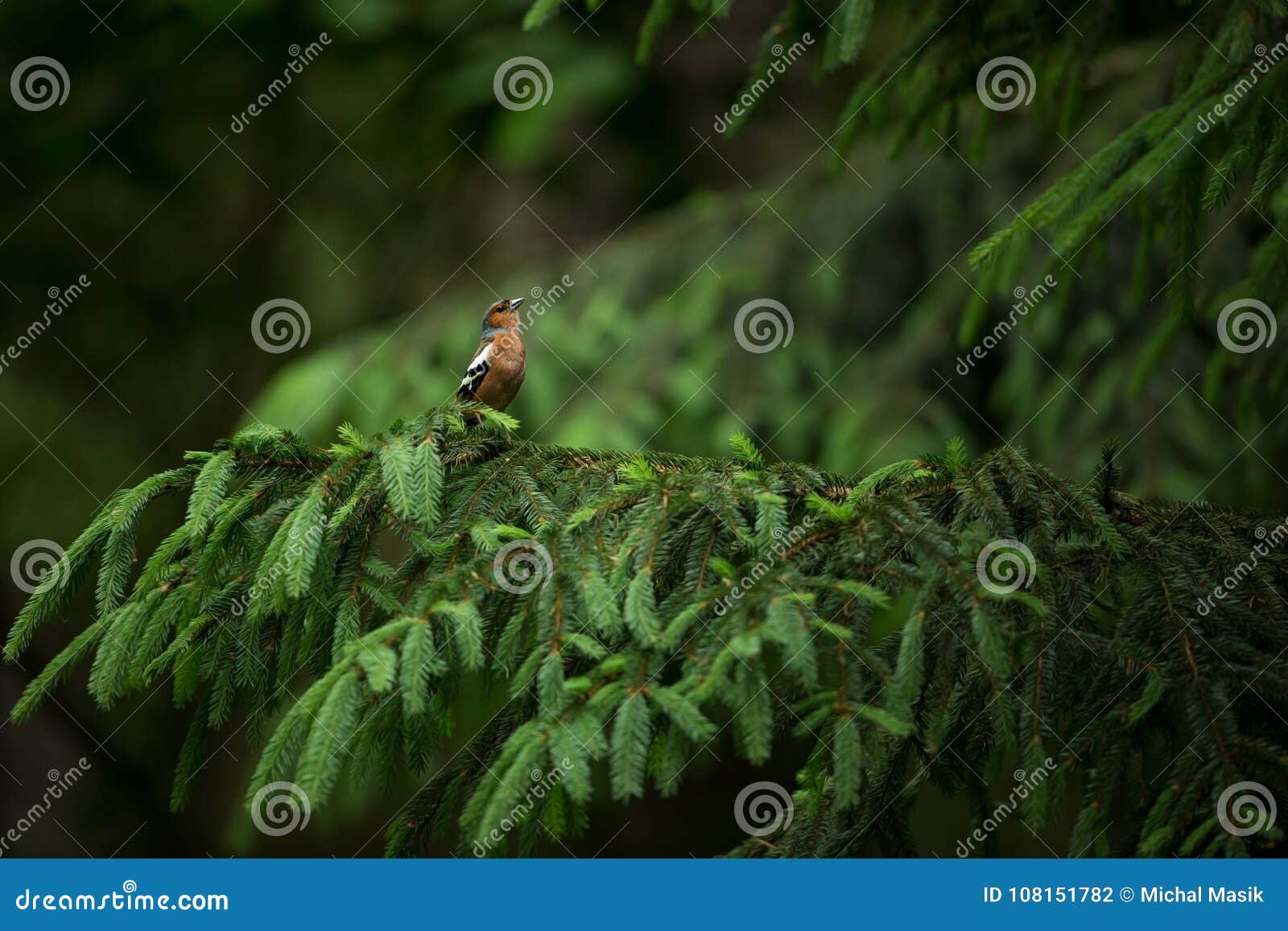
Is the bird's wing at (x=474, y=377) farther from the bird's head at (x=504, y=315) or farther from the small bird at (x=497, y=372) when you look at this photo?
the bird's head at (x=504, y=315)

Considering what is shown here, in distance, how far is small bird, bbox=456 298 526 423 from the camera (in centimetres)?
420

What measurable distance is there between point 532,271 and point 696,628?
13.4 ft

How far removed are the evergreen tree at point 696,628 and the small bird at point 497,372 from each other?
1.66 metres

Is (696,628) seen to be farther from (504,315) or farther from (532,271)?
(532,271)

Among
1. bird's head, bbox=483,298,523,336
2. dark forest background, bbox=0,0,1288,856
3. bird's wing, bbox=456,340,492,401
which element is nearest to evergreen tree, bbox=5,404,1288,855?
dark forest background, bbox=0,0,1288,856

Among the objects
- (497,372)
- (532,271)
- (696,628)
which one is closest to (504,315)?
(497,372)

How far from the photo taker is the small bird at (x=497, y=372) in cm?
420

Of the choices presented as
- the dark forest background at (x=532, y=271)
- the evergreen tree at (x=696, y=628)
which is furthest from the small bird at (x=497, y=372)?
the evergreen tree at (x=696, y=628)

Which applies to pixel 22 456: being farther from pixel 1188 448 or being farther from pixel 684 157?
pixel 1188 448

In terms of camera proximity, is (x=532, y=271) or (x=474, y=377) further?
(x=532, y=271)

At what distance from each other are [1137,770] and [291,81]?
25.3 feet

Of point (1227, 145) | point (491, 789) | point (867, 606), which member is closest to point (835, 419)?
point (1227, 145)

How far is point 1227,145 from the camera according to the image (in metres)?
2.46

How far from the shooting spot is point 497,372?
4223 millimetres
